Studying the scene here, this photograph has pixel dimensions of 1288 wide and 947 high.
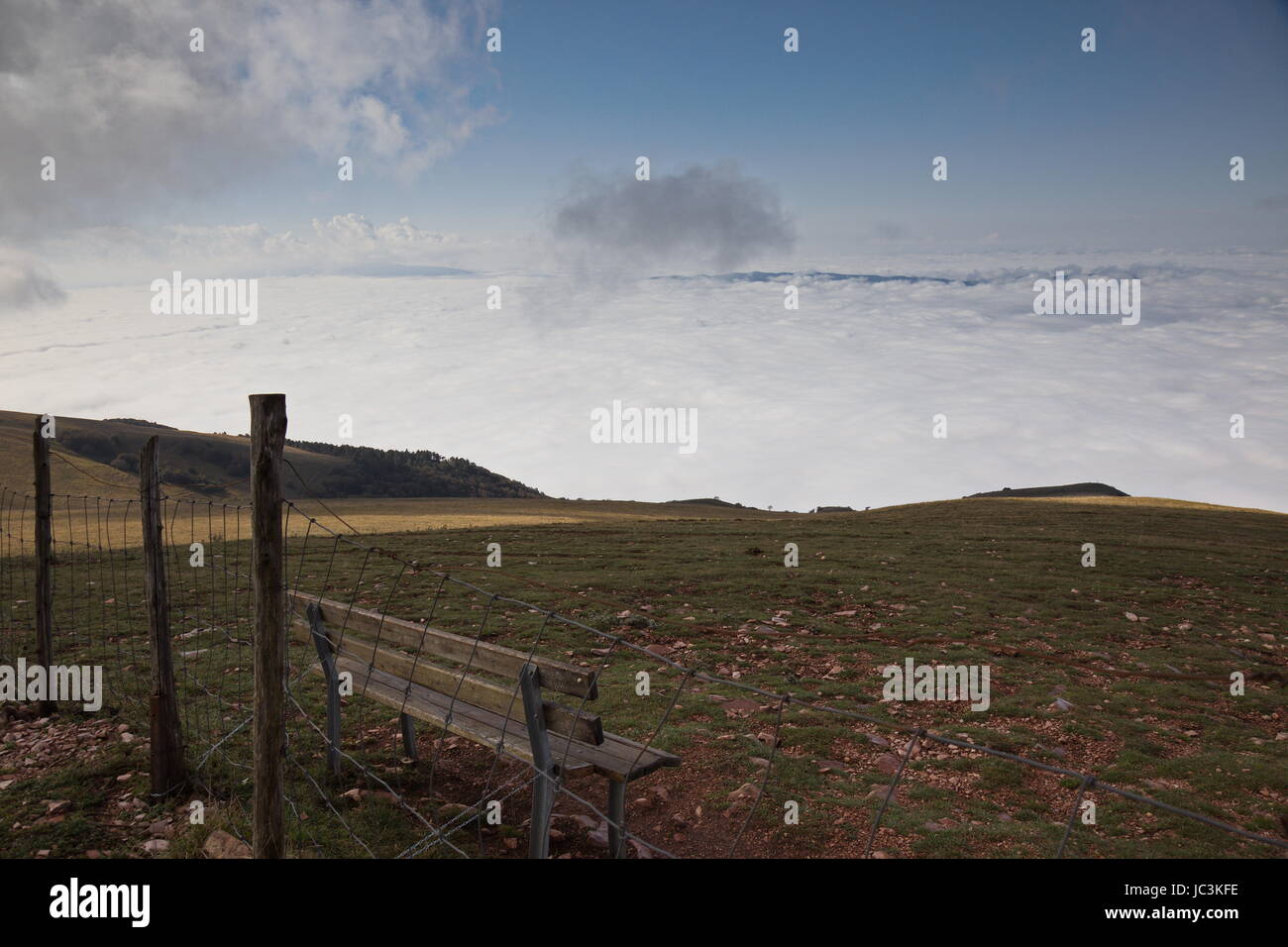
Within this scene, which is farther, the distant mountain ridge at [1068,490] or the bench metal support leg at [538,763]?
the distant mountain ridge at [1068,490]

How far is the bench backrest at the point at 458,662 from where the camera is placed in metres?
5.67

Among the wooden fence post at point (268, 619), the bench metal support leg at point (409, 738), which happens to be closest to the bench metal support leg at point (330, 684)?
the bench metal support leg at point (409, 738)

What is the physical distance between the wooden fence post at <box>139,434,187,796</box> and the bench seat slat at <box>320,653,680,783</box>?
5.43 feet

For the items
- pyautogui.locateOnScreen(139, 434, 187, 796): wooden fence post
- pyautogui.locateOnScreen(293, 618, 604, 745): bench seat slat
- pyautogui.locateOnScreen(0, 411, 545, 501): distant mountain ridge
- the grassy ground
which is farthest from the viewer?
pyautogui.locateOnScreen(0, 411, 545, 501): distant mountain ridge

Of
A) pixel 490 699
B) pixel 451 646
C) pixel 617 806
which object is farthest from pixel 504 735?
pixel 617 806

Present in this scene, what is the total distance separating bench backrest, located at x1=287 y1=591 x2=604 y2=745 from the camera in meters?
5.67

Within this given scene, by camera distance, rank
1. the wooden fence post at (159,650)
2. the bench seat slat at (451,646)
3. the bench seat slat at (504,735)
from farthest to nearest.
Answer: the wooden fence post at (159,650) → the bench seat slat at (504,735) → the bench seat slat at (451,646)

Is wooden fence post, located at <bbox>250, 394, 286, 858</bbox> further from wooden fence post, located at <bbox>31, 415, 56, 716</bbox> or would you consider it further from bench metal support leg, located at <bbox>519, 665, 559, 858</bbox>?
wooden fence post, located at <bbox>31, 415, 56, 716</bbox>

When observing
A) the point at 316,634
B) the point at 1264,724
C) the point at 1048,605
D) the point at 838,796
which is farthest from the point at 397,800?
the point at 1048,605

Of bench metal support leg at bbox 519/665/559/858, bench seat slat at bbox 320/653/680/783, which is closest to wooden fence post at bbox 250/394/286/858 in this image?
→ bench seat slat at bbox 320/653/680/783

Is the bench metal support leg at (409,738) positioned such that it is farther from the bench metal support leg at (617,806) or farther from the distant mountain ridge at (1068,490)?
the distant mountain ridge at (1068,490)

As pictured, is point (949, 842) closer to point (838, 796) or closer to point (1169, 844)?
point (838, 796)

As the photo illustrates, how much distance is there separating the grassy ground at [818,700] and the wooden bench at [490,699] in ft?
1.63
